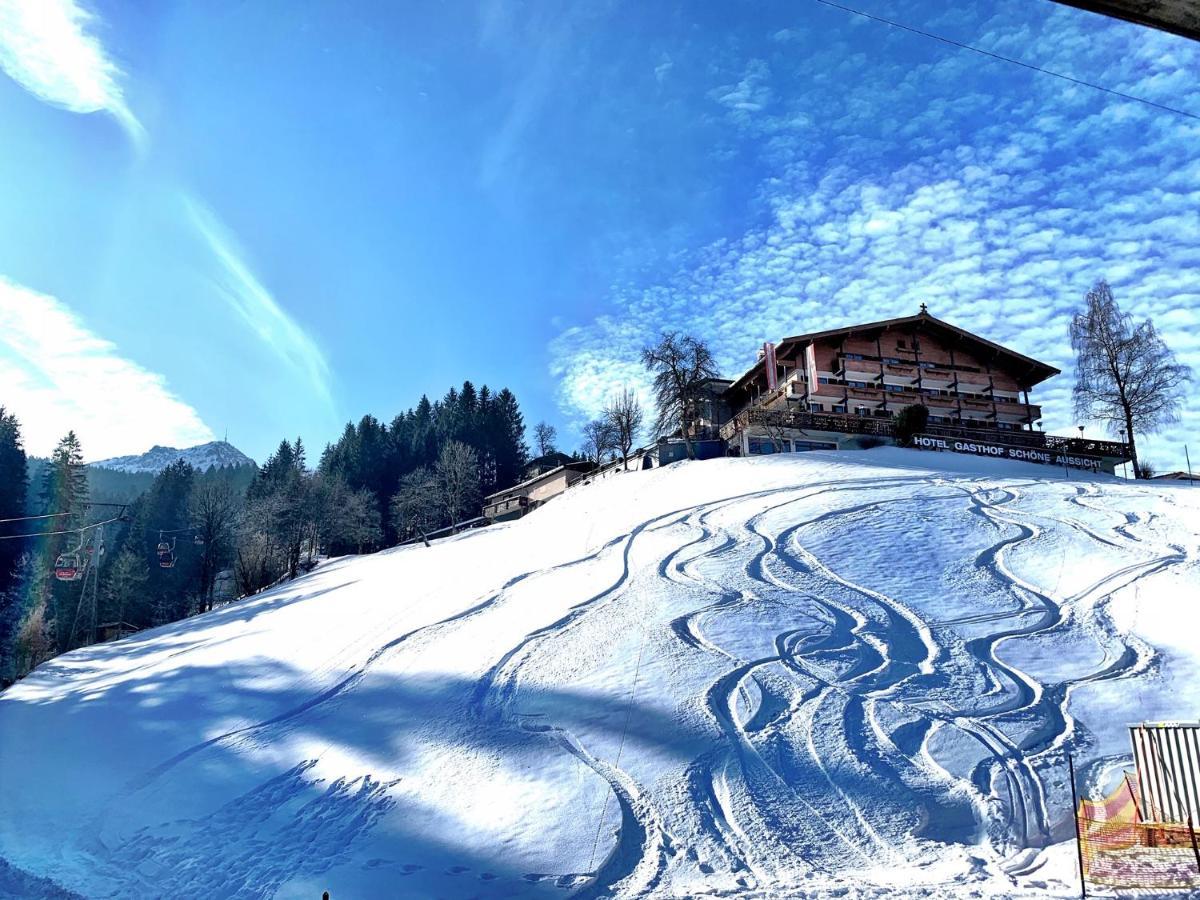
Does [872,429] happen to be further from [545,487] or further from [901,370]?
[545,487]

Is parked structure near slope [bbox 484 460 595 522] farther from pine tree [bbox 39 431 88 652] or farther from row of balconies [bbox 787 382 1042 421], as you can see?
pine tree [bbox 39 431 88 652]

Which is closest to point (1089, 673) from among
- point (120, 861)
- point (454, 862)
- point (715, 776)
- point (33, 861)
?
point (715, 776)

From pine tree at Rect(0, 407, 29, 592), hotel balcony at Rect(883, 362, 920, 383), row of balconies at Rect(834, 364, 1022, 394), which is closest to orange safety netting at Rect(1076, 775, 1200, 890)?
row of balconies at Rect(834, 364, 1022, 394)

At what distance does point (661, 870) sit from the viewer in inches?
324

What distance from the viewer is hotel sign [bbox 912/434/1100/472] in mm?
42719

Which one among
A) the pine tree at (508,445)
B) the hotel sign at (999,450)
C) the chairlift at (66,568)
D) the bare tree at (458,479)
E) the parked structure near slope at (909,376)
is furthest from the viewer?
the pine tree at (508,445)

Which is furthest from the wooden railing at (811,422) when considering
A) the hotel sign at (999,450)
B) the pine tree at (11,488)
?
the pine tree at (11,488)

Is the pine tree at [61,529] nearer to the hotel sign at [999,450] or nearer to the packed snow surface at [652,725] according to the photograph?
the packed snow surface at [652,725]

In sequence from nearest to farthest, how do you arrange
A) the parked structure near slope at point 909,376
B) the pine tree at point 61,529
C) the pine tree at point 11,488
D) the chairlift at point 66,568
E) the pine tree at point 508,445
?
the chairlift at point 66,568
the parked structure near slope at point 909,376
the pine tree at point 61,529
the pine tree at point 11,488
the pine tree at point 508,445

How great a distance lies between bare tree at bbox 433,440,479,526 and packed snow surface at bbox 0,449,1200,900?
50.8m

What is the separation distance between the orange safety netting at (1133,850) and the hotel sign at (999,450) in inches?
1446

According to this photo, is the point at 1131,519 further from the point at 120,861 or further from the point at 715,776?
the point at 120,861

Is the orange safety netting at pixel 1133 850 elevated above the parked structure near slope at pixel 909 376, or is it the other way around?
the parked structure near slope at pixel 909 376

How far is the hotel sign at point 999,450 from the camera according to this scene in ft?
140
